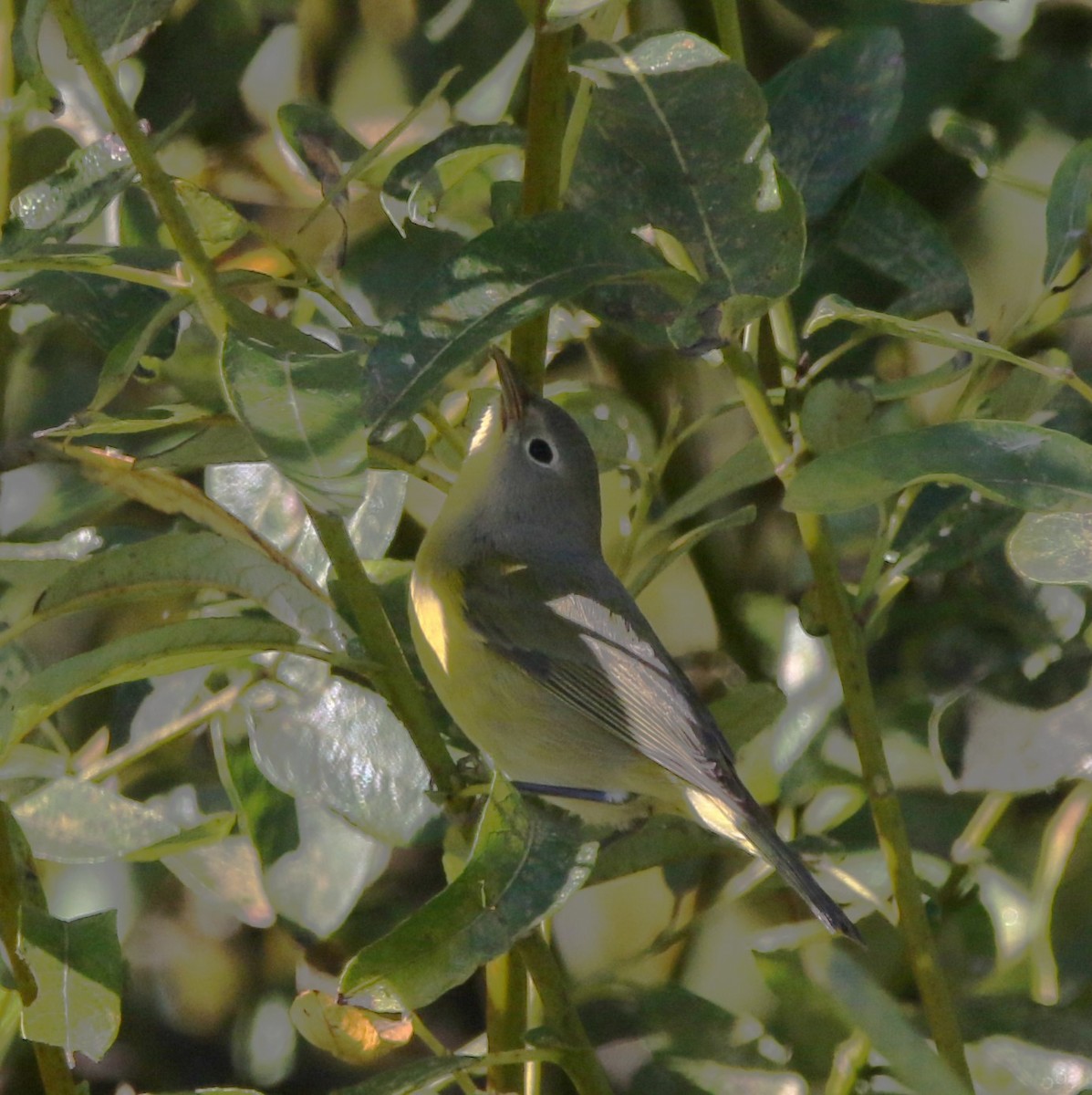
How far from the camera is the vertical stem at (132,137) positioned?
0.74m

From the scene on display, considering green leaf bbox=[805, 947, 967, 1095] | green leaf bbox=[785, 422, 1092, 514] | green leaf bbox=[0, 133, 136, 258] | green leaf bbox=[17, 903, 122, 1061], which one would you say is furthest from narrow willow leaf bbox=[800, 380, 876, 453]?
green leaf bbox=[17, 903, 122, 1061]

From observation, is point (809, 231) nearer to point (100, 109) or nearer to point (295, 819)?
point (295, 819)

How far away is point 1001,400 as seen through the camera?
105 cm

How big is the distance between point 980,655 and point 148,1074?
1.00 m

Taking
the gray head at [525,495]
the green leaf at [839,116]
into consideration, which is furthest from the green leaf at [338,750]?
the green leaf at [839,116]

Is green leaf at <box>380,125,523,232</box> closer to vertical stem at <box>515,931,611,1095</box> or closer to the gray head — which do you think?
the gray head

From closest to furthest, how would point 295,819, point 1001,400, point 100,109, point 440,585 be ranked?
point 1001,400 < point 295,819 < point 440,585 < point 100,109

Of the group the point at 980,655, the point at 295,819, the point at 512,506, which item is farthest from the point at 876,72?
the point at 295,819

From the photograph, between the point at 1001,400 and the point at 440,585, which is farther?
the point at 440,585

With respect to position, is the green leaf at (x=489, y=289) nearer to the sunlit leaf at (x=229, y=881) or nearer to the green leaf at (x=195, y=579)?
the green leaf at (x=195, y=579)

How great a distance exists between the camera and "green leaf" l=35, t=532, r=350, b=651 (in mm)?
902

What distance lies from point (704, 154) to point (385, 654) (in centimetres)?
39

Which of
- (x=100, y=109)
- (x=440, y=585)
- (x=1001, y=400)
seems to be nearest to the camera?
(x=1001, y=400)

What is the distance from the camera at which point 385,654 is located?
2.92 feet
